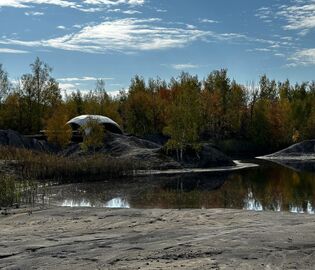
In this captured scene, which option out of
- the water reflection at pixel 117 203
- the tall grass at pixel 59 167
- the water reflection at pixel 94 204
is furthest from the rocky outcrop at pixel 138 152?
the water reflection at pixel 94 204

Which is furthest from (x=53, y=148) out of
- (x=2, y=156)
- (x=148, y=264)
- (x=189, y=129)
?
(x=148, y=264)

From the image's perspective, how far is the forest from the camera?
78375 millimetres

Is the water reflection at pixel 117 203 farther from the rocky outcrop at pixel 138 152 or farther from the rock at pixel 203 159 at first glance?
the rock at pixel 203 159

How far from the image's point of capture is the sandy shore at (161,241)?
440 inches

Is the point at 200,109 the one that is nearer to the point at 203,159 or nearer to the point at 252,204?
the point at 203,159

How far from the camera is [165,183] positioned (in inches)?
1494

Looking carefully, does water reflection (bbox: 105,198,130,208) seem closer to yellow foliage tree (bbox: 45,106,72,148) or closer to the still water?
the still water

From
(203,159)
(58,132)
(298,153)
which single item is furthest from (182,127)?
(298,153)

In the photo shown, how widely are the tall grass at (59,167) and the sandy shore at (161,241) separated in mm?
18728

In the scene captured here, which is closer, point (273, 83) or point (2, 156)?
point (2, 156)

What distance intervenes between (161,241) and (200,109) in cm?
6090

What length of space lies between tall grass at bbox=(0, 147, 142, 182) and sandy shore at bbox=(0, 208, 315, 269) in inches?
737

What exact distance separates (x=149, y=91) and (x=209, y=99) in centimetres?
Answer: 1416

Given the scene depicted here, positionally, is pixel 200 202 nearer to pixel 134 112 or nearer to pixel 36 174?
pixel 36 174
